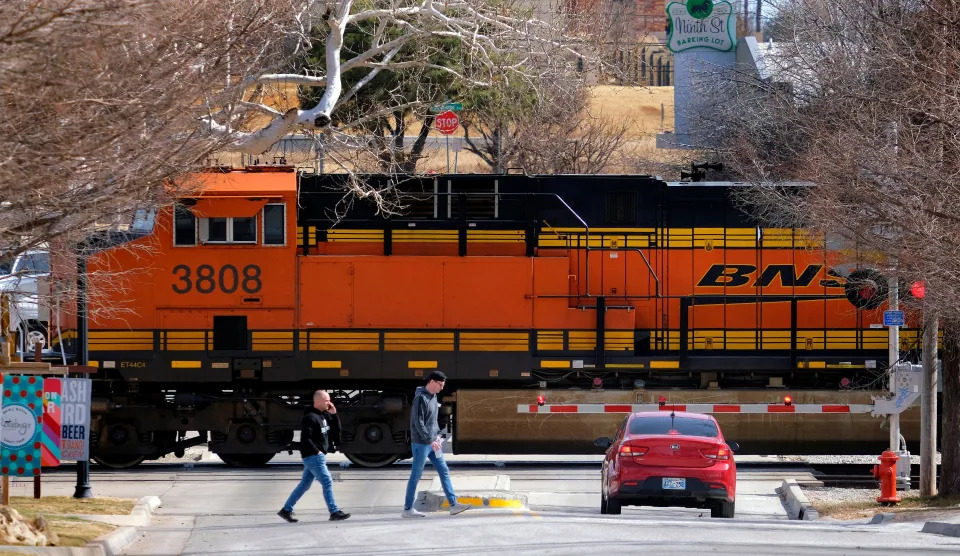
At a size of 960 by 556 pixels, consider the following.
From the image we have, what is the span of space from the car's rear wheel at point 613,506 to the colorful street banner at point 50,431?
6648 millimetres

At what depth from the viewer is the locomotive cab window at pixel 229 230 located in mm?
19547

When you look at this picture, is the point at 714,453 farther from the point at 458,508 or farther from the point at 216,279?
the point at 216,279

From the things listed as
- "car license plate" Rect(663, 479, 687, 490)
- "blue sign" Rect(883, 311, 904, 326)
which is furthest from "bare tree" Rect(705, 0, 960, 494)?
"car license plate" Rect(663, 479, 687, 490)

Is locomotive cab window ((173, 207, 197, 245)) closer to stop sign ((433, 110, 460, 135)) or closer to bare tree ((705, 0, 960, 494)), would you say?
bare tree ((705, 0, 960, 494))

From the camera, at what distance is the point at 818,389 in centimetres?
2022

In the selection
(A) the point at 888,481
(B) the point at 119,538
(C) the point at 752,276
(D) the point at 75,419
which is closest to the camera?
(B) the point at 119,538

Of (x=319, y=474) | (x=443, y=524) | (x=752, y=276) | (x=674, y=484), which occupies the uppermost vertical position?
(x=752, y=276)

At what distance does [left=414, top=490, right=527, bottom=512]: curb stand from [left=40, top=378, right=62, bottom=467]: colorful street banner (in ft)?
14.7

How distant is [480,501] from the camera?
15.4 meters

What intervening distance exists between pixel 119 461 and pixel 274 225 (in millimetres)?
4462

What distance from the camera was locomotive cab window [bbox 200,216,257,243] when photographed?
19.5 meters

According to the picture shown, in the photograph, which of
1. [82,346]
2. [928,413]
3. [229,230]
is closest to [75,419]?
[82,346]

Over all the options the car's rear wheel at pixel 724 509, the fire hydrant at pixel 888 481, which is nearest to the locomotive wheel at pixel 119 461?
the car's rear wheel at pixel 724 509

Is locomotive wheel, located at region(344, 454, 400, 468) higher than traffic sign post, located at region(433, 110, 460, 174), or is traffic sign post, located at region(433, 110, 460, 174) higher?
traffic sign post, located at region(433, 110, 460, 174)
